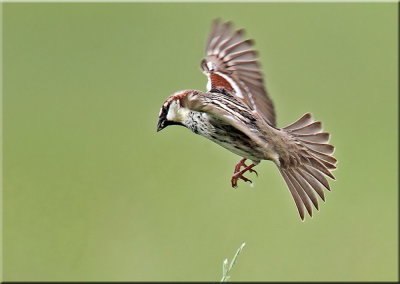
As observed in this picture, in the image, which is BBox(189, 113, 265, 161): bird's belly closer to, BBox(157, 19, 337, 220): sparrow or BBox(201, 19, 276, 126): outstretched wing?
BBox(157, 19, 337, 220): sparrow

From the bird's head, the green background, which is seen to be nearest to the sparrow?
the bird's head

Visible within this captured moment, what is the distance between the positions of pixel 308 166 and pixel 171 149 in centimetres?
638

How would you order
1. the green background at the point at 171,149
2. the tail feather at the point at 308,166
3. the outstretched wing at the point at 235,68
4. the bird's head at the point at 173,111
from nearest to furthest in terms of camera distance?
the bird's head at the point at 173,111 → the tail feather at the point at 308,166 → the outstretched wing at the point at 235,68 → the green background at the point at 171,149

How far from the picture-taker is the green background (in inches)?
397

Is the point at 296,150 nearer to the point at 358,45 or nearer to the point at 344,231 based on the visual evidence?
the point at 344,231

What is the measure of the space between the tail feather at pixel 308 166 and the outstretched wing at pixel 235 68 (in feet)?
0.93

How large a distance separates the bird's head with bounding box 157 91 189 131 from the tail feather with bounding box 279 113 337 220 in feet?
1.75

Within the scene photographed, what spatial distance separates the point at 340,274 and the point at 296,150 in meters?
4.97

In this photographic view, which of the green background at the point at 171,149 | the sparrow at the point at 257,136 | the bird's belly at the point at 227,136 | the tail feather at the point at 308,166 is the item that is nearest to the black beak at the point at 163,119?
the sparrow at the point at 257,136

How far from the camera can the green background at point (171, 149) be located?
1009cm

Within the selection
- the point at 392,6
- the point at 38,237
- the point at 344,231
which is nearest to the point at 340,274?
the point at 344,231

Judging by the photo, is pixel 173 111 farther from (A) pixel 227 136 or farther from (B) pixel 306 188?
(B) pixel 306 188

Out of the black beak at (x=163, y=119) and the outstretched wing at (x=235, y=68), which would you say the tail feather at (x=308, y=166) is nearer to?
the outstretched wing at (x=235, y=68)

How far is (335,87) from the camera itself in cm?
1299
